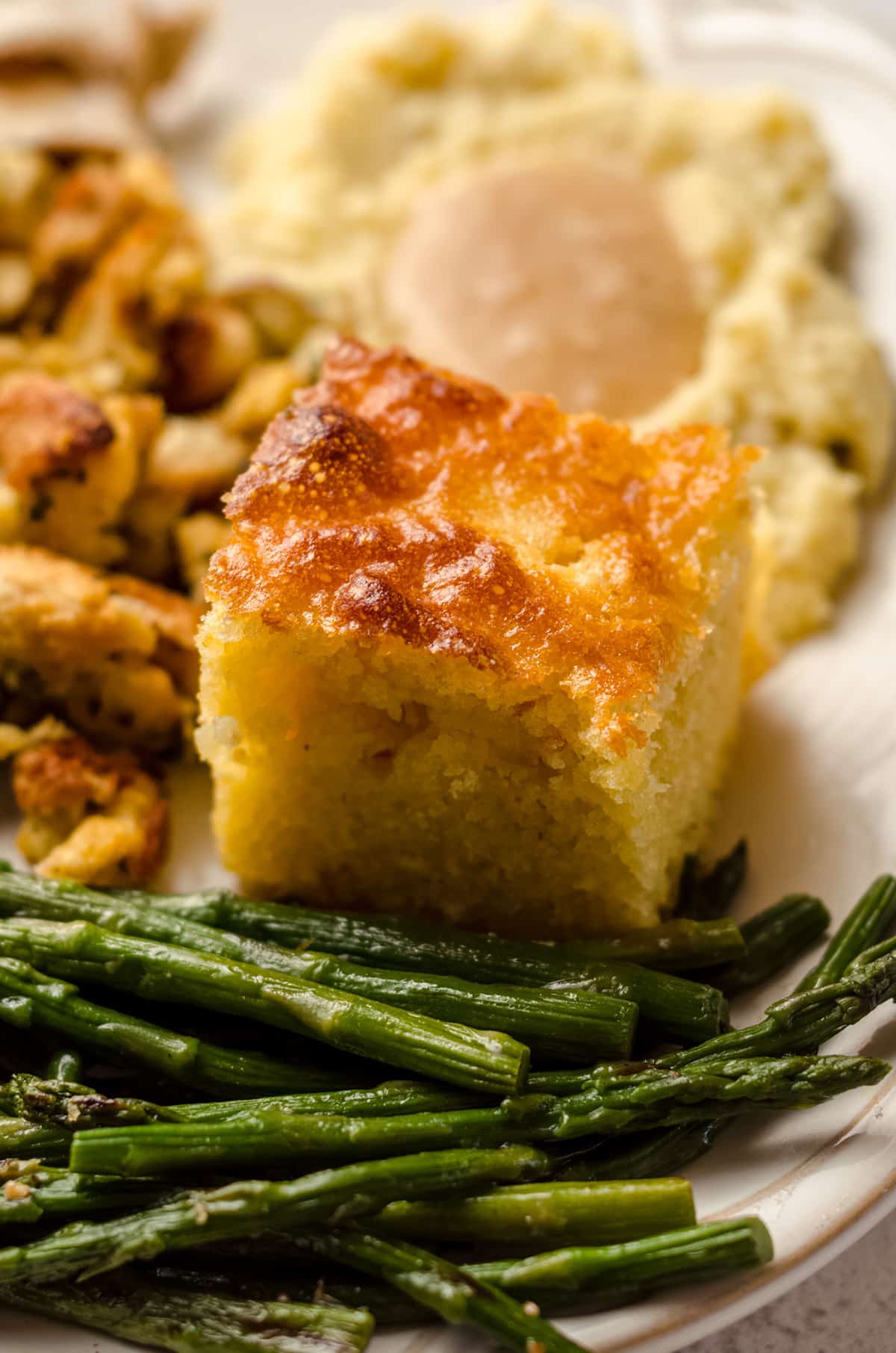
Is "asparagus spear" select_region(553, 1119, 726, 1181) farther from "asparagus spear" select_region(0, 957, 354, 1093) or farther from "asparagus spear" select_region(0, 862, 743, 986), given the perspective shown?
"asparagus spear" select_region(0, 957, 354, 1093)

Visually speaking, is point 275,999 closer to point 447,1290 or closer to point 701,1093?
point 447,1290

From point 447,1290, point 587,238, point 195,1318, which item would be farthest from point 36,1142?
point 587,238

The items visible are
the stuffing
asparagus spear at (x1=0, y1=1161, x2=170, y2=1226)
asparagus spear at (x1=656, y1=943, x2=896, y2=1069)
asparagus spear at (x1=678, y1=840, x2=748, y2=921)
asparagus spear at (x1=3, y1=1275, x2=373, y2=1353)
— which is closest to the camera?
asparagus spear at (x1=3, y1=1275, x2=373, y2=1353)

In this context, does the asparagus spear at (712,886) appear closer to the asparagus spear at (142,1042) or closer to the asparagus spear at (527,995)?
the asparagus spear at (527,995)

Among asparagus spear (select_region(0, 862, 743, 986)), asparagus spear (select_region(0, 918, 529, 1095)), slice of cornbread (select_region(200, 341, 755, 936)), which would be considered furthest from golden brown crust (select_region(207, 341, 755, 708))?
asparagus spear (select_region(0, 918, 529, 1095))

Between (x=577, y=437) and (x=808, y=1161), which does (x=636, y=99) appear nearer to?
(x=577, y=437)

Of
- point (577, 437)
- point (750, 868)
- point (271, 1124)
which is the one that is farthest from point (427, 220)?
point (271, 1124)
